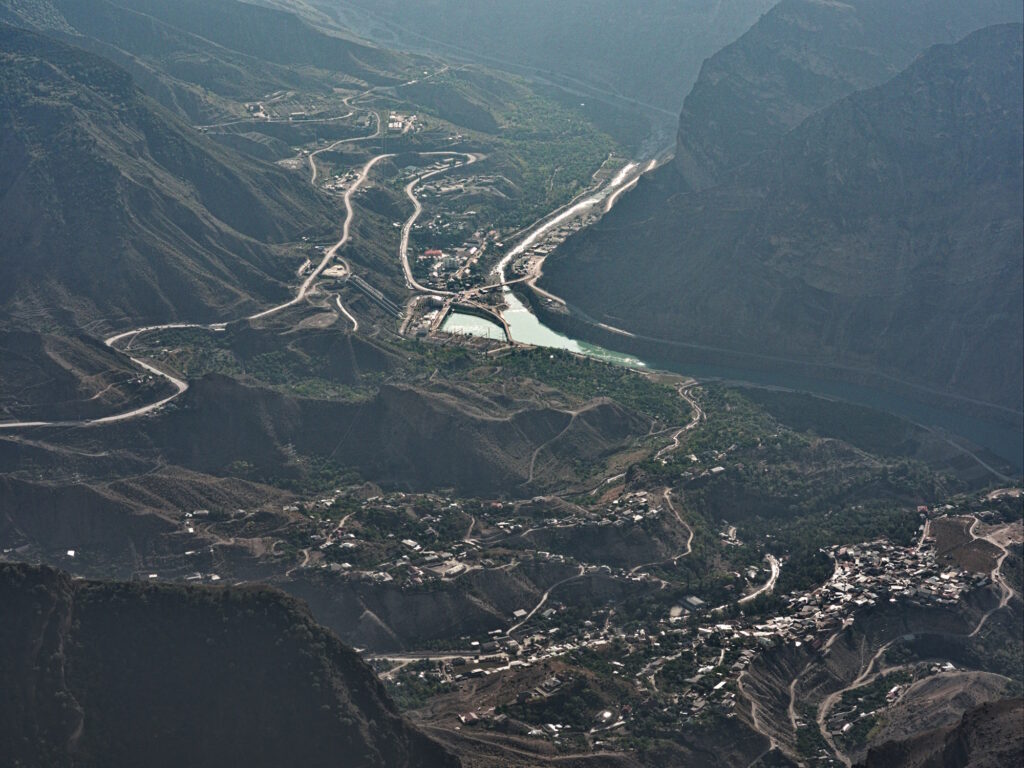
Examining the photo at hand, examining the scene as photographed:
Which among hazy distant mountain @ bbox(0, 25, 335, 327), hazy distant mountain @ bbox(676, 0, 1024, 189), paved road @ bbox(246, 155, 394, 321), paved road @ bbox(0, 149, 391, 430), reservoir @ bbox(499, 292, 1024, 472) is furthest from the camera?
hazy distant mountain @ bbox(676, 0, 1024, 189)

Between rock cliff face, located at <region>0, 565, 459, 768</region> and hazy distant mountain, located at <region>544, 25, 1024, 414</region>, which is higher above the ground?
hazy distant mountain, located at <region>544, 25, 1024, 414</region>

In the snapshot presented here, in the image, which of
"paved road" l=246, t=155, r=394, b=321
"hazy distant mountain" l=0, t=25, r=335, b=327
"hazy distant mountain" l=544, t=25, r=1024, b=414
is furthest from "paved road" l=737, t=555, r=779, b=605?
"hazy distant mountain" l=0, t=25, r=335, b=327

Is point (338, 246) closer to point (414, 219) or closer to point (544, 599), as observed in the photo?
point (414, 219)

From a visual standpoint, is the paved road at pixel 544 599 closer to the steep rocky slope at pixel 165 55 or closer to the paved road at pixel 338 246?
the paved road at pixel 338 246

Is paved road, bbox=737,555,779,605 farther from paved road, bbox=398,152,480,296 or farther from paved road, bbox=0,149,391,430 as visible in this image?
paved road, bbox=398,152,480,296

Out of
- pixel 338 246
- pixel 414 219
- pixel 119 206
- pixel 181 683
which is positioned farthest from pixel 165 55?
pixel 181 683

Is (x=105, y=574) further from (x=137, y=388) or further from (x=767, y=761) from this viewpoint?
(x=767, y=761)

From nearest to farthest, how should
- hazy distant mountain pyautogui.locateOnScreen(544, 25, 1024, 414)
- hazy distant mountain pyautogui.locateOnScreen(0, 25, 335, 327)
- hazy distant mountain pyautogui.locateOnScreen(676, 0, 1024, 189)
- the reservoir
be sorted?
1. the reservoir
2. hazy distant mountain pyautogui.locateOnScreen(0, 25, 335, 327)
3. hazy distant mountain pyautogui.locateOnScreen(544, 25, 1024, 414)
4. hazy distant mountain pyautogui.locateOnScreen(676, 0, 1024, 189)
